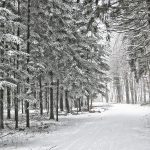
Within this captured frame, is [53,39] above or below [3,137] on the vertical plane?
above

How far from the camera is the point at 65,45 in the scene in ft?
81.7

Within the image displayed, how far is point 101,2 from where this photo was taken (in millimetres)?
9273

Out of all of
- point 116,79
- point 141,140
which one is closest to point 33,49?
point 141,140

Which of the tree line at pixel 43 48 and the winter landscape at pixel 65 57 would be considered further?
the tree line at pixel 43 48

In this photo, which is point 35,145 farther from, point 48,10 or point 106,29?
point 48,10

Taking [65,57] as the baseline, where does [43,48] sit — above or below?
above

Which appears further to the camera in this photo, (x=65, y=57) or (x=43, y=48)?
(x=65, y=57)

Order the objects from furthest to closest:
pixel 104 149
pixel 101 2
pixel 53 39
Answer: pixel 53 39 < pixel 104 149 < pixel 101 2

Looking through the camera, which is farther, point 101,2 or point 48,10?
point 48,10

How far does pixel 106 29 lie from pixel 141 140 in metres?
6.52

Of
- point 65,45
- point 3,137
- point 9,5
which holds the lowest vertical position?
point 3,137

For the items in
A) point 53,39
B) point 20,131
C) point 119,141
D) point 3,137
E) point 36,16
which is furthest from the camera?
point 53,39

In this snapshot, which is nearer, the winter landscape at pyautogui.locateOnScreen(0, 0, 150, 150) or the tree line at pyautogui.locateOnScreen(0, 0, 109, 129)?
the winter landscape at pyautogui.locateOnScreen(0, 0, 150, 150)

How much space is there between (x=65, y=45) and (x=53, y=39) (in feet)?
4.56
